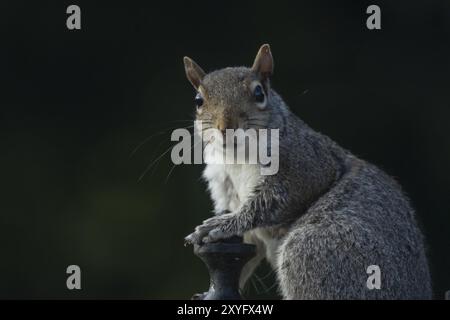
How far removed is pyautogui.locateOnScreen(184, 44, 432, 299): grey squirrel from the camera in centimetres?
166

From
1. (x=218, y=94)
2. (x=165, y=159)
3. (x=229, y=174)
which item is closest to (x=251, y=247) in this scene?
(x=218, y=94)

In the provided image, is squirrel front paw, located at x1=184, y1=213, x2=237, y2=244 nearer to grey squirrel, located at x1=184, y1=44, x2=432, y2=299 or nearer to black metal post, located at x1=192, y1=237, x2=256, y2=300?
grey squirrel, located at x1=184, y1=44, x2=432, y2=299

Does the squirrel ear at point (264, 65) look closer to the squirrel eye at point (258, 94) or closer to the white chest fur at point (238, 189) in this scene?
the squirrel eye at point (258, 94)

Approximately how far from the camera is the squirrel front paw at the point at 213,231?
1671mm

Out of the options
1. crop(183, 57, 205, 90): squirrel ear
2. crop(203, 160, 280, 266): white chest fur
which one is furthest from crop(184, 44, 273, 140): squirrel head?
crop(203, 160, 280, 266): white chest fur

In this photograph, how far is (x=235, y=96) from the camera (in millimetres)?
1703

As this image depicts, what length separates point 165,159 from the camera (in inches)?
132

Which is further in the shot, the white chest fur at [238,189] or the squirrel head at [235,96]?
the white chest fur at [238,189]

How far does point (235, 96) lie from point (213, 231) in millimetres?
281

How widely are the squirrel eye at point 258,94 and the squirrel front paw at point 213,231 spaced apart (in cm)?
26

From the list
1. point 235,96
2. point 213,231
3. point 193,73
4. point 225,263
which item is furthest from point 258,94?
point 225,263

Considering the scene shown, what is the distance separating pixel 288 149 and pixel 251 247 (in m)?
0.52

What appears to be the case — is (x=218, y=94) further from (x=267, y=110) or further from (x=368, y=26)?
(x=368, y=26)

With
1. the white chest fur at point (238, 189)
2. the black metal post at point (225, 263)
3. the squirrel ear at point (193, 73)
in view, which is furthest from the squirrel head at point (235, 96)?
the black metal post at point (225, 263)
